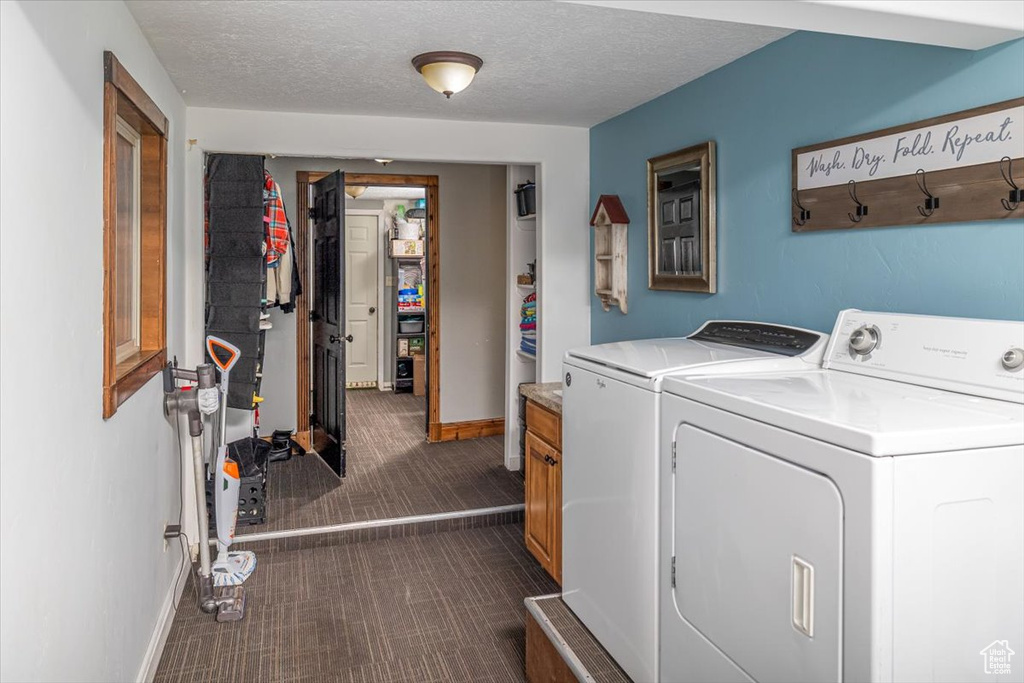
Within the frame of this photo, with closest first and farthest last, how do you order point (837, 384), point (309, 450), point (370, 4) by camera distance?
point (837, 384) → point (370, 4) → point (309, 450)

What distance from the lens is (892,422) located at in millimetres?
1254

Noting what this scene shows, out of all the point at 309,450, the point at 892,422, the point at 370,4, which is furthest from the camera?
the point at 309,450

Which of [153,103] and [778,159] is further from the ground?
[153,103]


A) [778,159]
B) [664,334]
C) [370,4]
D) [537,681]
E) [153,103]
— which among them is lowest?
[537,681]

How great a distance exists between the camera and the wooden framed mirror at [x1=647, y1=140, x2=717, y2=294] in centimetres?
289

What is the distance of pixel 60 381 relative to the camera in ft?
4.99

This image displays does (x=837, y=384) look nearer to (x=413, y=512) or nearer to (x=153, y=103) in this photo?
(x=153, y=103)

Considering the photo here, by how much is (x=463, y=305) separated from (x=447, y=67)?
3.17 m

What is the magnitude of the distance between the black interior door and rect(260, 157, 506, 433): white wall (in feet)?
0.84

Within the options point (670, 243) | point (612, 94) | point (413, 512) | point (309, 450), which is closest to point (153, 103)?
point (612, 94)

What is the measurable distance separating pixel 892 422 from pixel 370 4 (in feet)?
5.96

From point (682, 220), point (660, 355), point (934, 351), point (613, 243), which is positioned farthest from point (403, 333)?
point (934, 351)

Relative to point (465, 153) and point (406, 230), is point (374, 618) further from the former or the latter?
point (406, 230)

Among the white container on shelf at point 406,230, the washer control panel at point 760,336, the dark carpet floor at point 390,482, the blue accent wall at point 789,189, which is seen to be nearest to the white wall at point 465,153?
the blue accent wall at point 789,189
